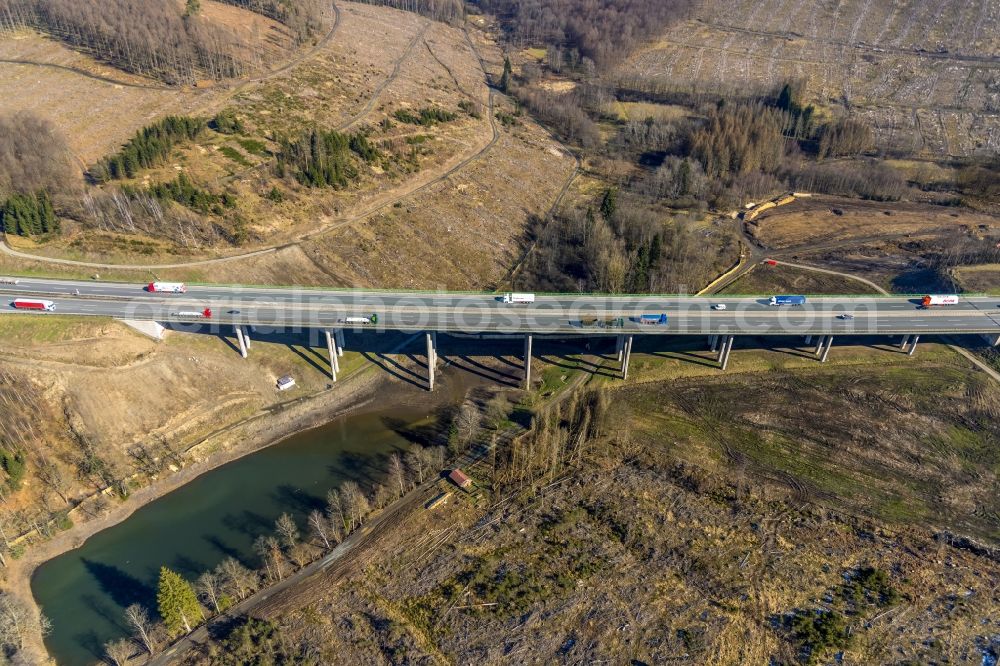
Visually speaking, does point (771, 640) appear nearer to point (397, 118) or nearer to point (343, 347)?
point (343, 347)

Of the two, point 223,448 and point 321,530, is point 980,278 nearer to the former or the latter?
point 321,530

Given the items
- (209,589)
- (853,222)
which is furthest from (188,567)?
(853,222)

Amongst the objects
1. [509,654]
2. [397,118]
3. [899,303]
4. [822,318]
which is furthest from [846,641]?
[397,118]

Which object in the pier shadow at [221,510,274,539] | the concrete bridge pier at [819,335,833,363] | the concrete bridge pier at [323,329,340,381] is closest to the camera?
the pier shadow at [221,510,274,539]

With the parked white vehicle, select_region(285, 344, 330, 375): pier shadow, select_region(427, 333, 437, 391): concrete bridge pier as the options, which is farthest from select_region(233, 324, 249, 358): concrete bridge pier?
the parked white vehicle

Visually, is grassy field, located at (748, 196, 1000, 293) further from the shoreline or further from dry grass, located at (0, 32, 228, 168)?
dry grass, located at (0, 32, 228, 168)

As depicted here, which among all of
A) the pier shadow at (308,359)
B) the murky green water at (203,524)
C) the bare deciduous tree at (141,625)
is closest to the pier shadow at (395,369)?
the murky green water at (203,524)

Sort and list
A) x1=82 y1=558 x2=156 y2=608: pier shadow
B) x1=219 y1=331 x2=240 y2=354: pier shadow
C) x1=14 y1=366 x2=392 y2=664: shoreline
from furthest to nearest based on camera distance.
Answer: x1=219 y1=331 x2=240 y2=354: pier shadow, x1=14 y1=366 x2=392 y2=664: shoreline, x1=82 y1=558 x2=156 y2=608: pier shadow

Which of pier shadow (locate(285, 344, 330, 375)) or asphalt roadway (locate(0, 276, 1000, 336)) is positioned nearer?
asphalt roadway (locate(0, 276, 1000, 336))
